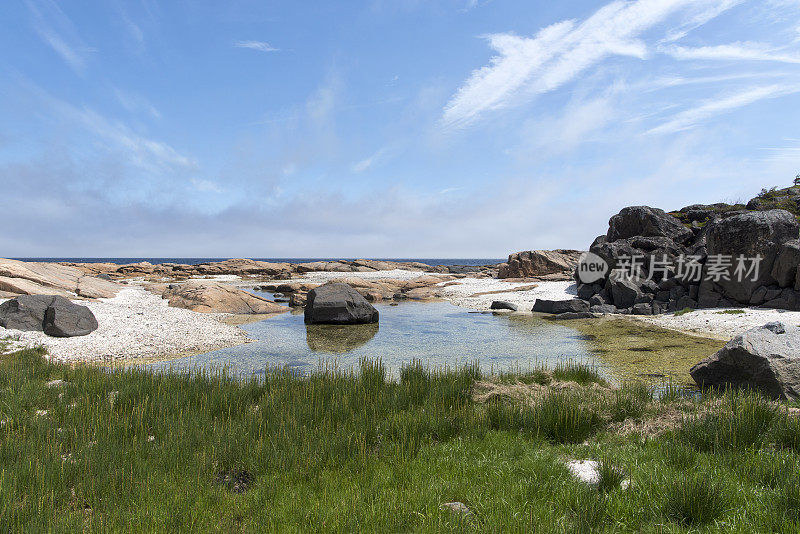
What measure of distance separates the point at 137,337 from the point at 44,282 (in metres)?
13.5

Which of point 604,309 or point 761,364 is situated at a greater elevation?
point 761,364

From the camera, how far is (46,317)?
16016 millimetres

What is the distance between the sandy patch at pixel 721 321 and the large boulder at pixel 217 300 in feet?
77.2

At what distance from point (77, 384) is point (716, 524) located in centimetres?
1129

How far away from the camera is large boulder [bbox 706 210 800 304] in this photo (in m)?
23.2

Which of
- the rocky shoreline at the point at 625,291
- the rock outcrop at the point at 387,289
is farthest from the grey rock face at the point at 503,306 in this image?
the rock outcrop at the point at 387,289

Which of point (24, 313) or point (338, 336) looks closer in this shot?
point (24, 313)

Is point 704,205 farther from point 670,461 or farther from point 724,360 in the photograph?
point 670,461

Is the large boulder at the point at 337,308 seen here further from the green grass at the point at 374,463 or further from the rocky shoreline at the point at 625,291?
the green grass at the point at 374,463

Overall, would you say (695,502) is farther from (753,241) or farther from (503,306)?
(503,306)

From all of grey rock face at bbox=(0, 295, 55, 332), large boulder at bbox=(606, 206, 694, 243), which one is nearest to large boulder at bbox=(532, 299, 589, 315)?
large boulder at bbox=(606, 206, 694, 243)

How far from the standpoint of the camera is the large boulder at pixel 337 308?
78.3 feet

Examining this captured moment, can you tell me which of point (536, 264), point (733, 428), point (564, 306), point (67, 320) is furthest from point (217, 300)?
point (536, 264)

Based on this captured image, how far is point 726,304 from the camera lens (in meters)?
24.0
